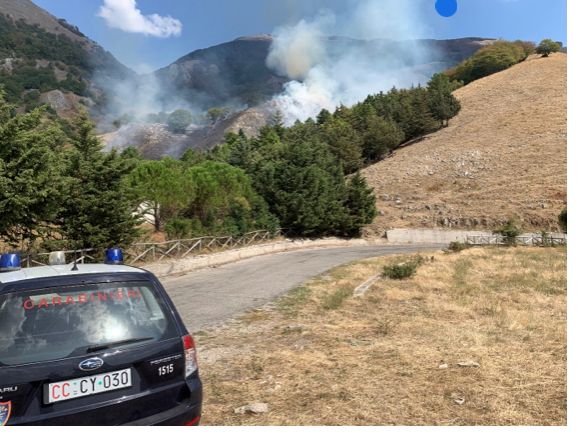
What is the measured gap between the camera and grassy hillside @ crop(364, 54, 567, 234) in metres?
46.2

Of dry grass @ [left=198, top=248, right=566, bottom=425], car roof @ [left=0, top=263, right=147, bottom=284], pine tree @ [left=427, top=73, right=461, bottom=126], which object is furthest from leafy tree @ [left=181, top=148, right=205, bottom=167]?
pine tree @ [left=427, top=73, right=461, bottom=126]

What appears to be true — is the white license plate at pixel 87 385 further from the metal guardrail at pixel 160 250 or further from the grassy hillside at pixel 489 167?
the grassy hillside at pixel 489 167

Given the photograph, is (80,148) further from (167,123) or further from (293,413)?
(167,123)

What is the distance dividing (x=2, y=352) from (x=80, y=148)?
657 inches

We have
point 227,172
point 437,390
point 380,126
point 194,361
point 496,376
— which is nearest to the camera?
point 194,361

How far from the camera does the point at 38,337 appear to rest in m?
3.09

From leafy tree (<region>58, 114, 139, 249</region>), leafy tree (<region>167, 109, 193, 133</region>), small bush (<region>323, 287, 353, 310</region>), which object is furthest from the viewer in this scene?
leafy tree (<region>167, 109, 193, 133</region>)

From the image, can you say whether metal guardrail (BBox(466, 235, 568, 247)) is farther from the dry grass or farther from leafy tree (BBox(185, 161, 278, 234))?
the dry grass

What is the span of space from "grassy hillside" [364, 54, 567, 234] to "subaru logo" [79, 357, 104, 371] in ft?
141

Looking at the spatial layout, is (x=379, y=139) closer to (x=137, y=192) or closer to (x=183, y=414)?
(x=137, y=192)

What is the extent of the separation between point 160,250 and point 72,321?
1720 centimetres

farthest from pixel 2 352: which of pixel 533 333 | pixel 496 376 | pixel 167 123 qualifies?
pixel 167 123

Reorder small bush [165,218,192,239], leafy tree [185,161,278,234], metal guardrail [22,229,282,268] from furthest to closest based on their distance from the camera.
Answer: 1. leafy tree [185,161,278,234]
2. small bush [165,218,192,239]
3. metal guardrail [22,229,282,268]

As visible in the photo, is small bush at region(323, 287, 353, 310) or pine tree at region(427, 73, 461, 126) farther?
pine tree at region(427, 73, 461, 126)
